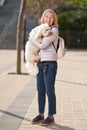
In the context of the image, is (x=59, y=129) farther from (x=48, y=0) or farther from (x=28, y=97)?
(x=48, y=0)

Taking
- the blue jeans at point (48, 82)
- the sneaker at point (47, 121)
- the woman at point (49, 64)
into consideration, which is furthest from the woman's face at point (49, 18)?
the sneaker at point (47, 121)

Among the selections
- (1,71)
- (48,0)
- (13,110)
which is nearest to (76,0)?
(48,0)

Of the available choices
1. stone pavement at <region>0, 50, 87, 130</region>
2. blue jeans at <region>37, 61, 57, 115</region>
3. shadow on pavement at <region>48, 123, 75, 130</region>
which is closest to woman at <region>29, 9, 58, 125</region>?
blue jeans at <region>37, 61, 57, 115</region>

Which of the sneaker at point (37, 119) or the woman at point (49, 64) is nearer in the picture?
the woman at point (49, 64)

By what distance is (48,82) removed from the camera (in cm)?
846

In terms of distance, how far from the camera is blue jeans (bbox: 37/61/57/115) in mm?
8461

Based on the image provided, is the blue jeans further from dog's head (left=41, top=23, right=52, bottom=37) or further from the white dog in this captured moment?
dog's head (left=41, top=23, right=52, bottom=37)

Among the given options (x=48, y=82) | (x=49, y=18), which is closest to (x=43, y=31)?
(x=49, y=18)

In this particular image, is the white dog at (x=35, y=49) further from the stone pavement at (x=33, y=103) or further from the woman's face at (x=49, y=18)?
the stone pavement at (x=33, y=103)

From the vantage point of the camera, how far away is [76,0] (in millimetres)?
44312

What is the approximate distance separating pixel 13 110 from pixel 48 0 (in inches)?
1372

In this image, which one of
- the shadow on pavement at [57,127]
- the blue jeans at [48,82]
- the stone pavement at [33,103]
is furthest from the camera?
the stone pavement at [33,103]

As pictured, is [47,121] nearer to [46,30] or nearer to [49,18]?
[46,30]

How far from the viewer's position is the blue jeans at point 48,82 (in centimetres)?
846
